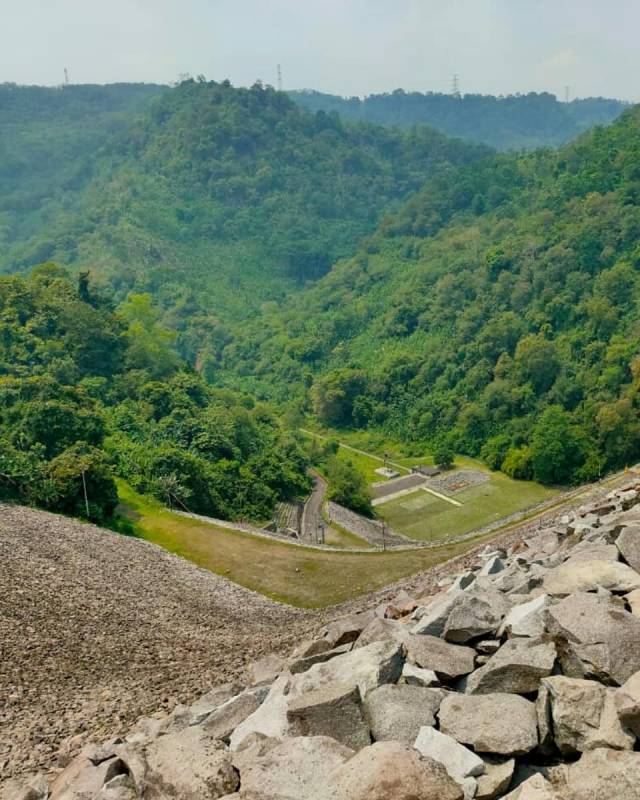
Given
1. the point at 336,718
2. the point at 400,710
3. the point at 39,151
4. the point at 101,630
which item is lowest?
the point at 101,630

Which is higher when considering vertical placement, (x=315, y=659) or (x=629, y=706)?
(x=629, y=706)

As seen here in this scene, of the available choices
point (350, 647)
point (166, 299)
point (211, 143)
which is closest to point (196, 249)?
point (166, 299)

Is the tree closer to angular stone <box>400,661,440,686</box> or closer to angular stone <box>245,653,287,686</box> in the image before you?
angular stone <box>245,653,287,686</box>

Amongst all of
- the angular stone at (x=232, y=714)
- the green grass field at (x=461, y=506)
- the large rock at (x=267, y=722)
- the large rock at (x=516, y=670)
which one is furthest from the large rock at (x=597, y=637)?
the green grass field at (x=461, y=506)

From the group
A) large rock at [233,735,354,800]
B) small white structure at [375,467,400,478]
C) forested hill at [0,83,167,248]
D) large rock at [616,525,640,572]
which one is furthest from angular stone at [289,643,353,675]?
Result: forested hill at [0,83,167,248]

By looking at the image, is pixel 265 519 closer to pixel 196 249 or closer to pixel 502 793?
pixel 502 793

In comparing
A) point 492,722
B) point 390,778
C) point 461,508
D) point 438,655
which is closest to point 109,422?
point 461,508

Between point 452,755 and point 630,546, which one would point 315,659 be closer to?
point 452,755
